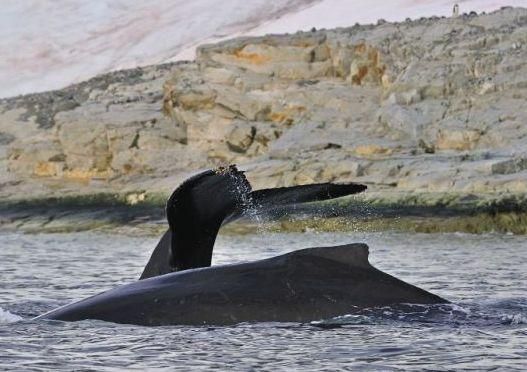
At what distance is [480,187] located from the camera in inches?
1726

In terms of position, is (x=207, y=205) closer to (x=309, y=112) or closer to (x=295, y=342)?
(x=295, y=342)

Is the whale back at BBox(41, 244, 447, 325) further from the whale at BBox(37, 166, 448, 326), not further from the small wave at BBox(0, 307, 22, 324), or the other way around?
the small wave at BBox(0, 307, 22, 324)

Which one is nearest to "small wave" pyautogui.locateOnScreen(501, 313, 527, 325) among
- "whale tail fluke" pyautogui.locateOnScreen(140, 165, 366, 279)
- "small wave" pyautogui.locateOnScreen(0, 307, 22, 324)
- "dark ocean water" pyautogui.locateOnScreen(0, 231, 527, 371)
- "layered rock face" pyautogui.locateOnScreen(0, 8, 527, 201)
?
"dark ocean water" pyautogui.locateOnScreen(0, 231, 527, 371)

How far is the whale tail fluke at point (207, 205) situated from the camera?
10250 millimetres

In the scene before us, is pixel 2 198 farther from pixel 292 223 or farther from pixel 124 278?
pixel 124 278

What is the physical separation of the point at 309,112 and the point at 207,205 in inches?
1970

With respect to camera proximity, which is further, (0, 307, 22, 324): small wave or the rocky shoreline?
the rocky shoreline

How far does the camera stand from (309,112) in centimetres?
6034

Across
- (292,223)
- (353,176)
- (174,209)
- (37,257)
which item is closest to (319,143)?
(353,176)

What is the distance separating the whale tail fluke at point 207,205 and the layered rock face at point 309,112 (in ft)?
128

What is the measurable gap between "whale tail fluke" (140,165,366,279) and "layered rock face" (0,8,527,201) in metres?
39.1

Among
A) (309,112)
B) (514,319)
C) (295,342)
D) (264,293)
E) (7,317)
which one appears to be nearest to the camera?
(295,342)

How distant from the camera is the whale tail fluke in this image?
33.6 ft

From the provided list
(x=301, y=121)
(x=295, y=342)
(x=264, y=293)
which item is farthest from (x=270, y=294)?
(x=301, y=121)
